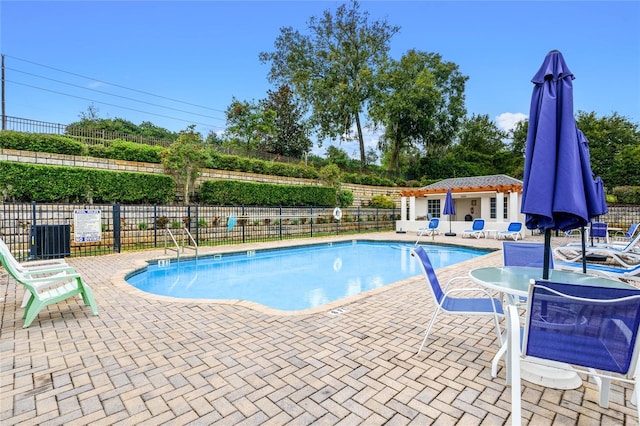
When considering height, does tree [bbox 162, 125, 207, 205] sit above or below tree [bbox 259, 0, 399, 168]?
below

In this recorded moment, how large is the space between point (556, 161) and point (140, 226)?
1235cm

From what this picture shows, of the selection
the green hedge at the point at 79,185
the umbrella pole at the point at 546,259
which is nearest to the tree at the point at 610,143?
the umbrella pole at the point at 546,259

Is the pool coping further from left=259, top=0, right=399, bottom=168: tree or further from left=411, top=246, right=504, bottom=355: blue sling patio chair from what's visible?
left=259, top=0, right=399, bottom=168: tree

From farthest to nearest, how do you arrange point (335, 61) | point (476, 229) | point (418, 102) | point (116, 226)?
1. point (335, 61)
2. point (418, 102)
3. point (476, 229)
4. point (116, 226)

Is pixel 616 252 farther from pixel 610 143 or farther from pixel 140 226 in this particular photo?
pixel 610 143

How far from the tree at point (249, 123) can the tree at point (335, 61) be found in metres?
6.38

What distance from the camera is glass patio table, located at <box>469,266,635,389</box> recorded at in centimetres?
229

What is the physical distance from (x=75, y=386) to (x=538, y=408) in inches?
125

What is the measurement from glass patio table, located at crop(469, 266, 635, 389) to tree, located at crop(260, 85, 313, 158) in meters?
24.6

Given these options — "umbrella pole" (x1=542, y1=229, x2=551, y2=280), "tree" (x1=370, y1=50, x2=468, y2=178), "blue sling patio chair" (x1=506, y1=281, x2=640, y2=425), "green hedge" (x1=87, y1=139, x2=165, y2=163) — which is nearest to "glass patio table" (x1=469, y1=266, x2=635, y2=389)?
"umbrella pole" (x1=542, y1=229, x2=551, y2=280)

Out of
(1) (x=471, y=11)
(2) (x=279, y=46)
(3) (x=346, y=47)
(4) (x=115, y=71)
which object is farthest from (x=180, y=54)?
(1) (x=471, y=11)

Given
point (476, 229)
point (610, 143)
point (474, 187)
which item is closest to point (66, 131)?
point (476, 229)

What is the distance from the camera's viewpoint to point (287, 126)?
88.0ft

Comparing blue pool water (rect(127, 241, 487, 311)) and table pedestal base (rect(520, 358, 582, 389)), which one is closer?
table pedestal base (rect(520, 358, 582, 389))
